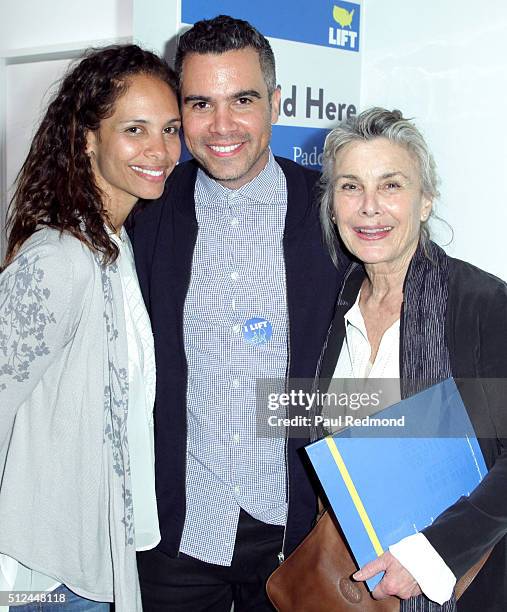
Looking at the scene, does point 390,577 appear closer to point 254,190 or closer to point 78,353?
point 78,353

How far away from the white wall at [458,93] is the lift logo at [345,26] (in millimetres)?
73

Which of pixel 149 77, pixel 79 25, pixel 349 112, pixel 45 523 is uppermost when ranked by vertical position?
pixel 79 25

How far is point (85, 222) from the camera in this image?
6.02 feet

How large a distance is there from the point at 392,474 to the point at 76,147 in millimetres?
1077

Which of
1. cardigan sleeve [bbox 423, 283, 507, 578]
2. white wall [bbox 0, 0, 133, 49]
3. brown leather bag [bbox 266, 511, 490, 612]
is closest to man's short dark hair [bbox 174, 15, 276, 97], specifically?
cardigan sleeve [bbox 423, 283, 507, 578]

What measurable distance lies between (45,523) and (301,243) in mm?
998

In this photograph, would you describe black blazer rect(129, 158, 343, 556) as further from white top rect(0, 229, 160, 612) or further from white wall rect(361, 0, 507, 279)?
white wall rect(361, 0, 507, 279)

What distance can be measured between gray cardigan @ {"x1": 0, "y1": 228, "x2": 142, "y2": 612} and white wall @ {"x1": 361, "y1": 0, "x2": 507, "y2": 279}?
2.07 metres

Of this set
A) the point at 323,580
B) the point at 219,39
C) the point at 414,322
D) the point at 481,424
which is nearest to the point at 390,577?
the point at 323,580

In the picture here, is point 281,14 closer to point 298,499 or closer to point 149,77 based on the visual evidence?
point 149,77

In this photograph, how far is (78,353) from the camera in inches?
69.7

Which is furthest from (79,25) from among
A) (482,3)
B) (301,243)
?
(301,243)

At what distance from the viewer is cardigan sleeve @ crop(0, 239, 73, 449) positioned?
1.65m

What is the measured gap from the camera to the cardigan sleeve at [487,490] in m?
1.66
